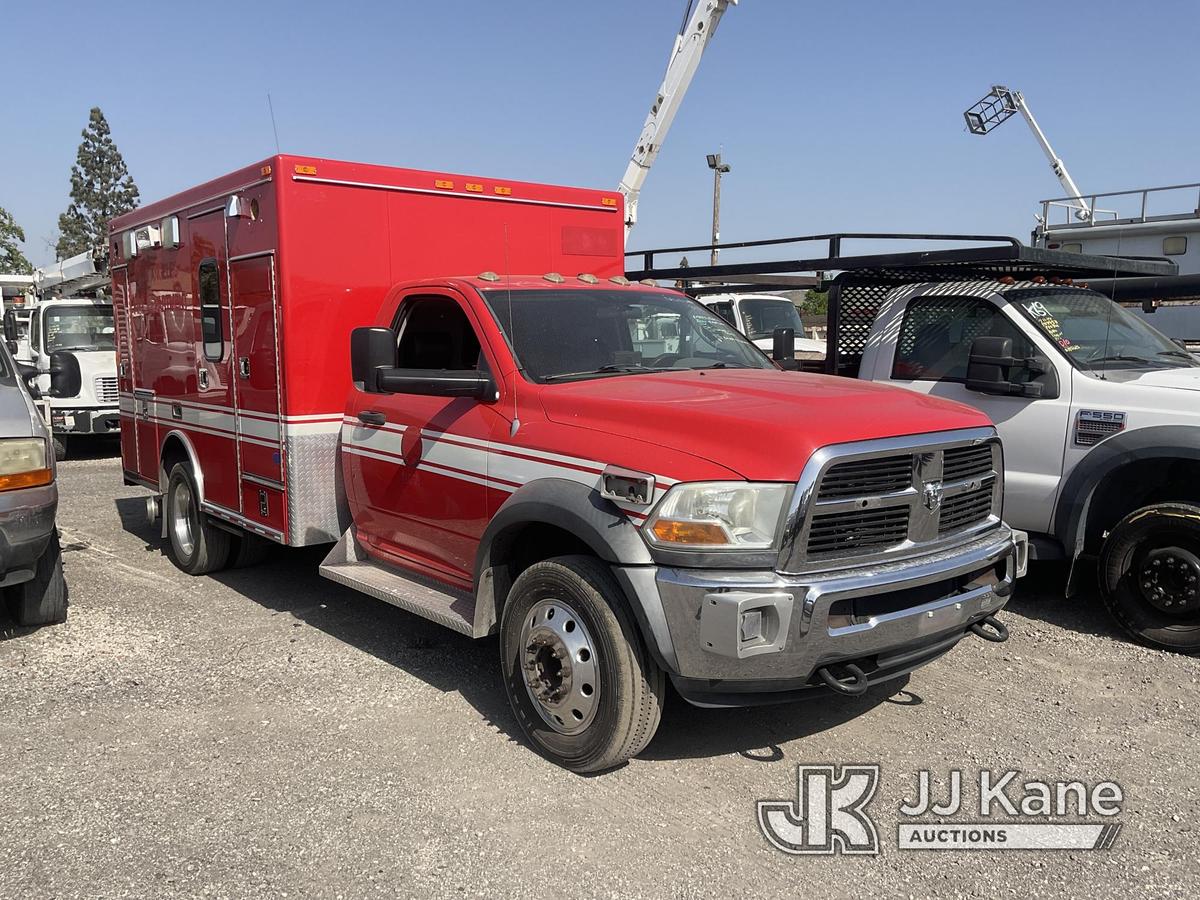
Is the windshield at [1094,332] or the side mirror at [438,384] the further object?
the windshield at [1094,332]

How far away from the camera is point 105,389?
13.6m

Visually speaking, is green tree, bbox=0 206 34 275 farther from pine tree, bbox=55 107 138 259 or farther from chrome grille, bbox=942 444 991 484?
chrome grille, bbox=942 444 991 484

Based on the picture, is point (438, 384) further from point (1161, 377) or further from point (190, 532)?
point (1161, 377)

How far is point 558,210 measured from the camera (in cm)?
680

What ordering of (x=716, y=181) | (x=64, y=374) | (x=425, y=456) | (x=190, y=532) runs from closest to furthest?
(x=425, y=456) → (x=64, y=374) → (x=190, y=532) → (x=716, y=181)

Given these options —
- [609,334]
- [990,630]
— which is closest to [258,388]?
[609,334]

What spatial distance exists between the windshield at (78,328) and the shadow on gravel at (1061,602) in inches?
506

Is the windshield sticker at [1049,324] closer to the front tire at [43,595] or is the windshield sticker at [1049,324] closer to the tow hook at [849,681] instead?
the tow hook at [849,681]

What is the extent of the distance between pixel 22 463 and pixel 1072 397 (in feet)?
19.6

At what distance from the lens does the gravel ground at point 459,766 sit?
3.32m

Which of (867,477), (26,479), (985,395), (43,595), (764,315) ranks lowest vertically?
(43,595)

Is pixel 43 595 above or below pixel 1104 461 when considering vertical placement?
below

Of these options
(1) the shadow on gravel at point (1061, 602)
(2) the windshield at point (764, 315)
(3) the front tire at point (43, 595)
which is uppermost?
(2) the windshield at point (764, 315)

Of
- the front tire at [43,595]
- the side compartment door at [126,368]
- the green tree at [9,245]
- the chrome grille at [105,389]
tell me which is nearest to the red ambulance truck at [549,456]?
the side compartment door at [126,368]
